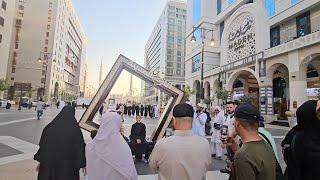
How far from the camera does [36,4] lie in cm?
7788

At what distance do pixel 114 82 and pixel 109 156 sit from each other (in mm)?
6713

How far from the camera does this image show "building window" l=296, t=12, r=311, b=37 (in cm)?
2424

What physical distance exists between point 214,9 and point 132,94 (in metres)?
99.5

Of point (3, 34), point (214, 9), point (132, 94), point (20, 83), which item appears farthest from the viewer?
point (132, 94)

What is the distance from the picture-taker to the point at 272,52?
25.4 meters

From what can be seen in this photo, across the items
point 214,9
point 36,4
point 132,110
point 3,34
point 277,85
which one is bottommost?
point 132,110

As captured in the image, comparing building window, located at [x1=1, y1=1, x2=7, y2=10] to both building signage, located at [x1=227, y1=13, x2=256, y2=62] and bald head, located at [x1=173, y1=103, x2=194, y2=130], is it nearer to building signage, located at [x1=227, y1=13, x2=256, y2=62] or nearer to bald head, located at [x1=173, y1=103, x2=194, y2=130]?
building signage, located at [x1=227, y1=13, x2=256, y2=62]

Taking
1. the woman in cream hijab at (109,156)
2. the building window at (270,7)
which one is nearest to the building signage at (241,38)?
the building window at (270,7)

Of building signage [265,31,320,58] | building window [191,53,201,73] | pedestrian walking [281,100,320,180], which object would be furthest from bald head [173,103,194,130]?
building window [191,53,201,73]

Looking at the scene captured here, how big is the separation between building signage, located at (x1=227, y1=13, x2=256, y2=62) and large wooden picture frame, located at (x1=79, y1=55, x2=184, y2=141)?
75.2 feet

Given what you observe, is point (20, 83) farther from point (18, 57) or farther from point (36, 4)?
point (36, 4)

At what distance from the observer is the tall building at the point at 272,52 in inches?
880

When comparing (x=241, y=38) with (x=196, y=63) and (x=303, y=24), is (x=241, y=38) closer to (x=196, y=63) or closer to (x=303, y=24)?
(x=303, y=24)

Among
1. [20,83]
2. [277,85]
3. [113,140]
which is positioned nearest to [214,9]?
[277,85]
